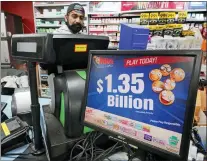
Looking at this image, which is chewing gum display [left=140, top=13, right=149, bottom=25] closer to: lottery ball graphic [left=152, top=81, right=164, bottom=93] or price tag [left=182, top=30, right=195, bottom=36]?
price tag [left=182, top=30, right=195, bottom=36]

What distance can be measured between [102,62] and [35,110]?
1.53 feet

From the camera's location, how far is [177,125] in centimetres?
50

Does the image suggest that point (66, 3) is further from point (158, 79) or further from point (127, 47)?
point (158, 79)

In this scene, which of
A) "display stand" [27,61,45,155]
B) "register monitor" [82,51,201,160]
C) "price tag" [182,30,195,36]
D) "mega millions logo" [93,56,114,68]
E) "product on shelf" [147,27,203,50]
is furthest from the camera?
"price tag" [182,30,195,36]

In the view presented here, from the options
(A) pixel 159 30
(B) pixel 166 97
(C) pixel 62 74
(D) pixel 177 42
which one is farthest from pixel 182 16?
(B) pixel 166 97

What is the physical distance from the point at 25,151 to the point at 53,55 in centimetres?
54

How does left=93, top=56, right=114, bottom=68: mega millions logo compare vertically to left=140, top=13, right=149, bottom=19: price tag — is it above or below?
below

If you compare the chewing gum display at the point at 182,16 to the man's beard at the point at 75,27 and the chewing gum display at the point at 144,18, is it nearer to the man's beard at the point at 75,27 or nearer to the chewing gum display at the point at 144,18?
the chewing gum display at the point at 144,18

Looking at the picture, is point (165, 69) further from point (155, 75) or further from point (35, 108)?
point (35, 108)

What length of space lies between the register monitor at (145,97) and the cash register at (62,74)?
75 millimetres

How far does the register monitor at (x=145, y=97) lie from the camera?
0.49 metres

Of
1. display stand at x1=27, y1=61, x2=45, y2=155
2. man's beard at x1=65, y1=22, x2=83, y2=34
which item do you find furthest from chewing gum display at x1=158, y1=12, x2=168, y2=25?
display stand at x1=27, y1=61, x2=45, y2=155

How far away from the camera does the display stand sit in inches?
35.4

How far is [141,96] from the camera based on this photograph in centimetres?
58
